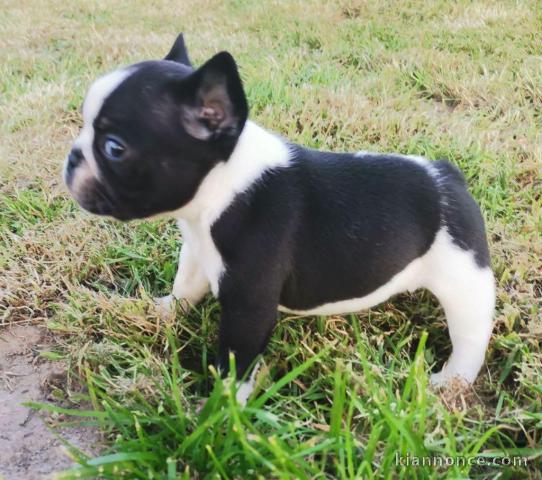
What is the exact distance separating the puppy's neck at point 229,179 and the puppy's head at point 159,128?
0.04m

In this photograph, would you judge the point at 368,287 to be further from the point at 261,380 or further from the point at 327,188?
the point at 261,380

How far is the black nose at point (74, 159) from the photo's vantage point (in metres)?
1.90

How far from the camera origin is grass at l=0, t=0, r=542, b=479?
1704 mm

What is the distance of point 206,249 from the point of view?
199 cm

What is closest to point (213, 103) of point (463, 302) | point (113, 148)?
point (113, 148)

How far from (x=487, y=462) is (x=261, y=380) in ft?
2.53

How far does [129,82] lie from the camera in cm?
177

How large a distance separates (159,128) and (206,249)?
1.53 feet

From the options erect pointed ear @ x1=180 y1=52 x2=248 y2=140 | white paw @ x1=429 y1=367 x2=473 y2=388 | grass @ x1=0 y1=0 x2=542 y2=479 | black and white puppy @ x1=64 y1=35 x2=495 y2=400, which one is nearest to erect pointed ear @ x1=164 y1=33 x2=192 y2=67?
black and white puppy @ x1=64 y1=35 x2=495 y2=400

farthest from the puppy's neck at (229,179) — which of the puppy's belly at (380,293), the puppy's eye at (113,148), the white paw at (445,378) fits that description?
the white paw at (445,378)

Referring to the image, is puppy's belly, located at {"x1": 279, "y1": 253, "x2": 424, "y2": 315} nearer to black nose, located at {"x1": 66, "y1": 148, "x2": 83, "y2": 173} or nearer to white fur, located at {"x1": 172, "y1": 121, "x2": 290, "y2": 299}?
white fur, located at {"x1": 172, "y1": 121, "x2": 290, "y2": 299}

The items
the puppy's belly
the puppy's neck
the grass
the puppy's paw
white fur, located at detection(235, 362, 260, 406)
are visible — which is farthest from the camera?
the puppy's paw

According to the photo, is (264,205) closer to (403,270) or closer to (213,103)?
(213,103)

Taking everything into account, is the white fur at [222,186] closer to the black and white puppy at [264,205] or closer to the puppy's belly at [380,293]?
the black and white puppy at [264,205]
